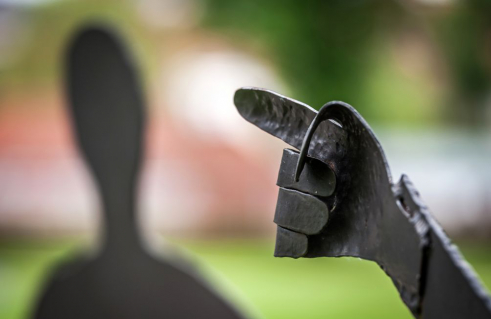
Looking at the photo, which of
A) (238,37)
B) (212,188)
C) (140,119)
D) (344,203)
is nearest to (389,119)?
(238,37)

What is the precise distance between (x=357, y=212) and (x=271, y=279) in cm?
286

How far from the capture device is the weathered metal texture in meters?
0.43

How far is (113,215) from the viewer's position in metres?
1.50

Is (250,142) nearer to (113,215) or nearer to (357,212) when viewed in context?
(113,215)

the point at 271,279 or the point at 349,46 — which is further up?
the point at 349,46

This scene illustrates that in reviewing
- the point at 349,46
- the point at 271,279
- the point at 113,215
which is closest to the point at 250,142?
the point at 349,46

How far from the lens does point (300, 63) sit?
410 cm

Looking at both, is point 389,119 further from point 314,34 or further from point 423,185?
point 314,34

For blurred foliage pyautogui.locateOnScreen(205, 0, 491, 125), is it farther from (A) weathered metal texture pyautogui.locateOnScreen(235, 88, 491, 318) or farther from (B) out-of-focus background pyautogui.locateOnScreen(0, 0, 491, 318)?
(A) weathered metal texture pyautogui.locateOnScreen(235, 88, 491, 318)

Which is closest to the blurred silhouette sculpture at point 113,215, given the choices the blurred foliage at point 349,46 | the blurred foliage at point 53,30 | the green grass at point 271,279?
the green grass at point 271,279

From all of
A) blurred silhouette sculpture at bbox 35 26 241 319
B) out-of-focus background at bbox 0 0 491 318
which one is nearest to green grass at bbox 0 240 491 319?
out-of-focus background at bbox 0 0 491 318

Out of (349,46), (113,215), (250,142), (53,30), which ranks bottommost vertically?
(250,142)

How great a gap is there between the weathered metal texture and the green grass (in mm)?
1904

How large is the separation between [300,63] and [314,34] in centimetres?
22
